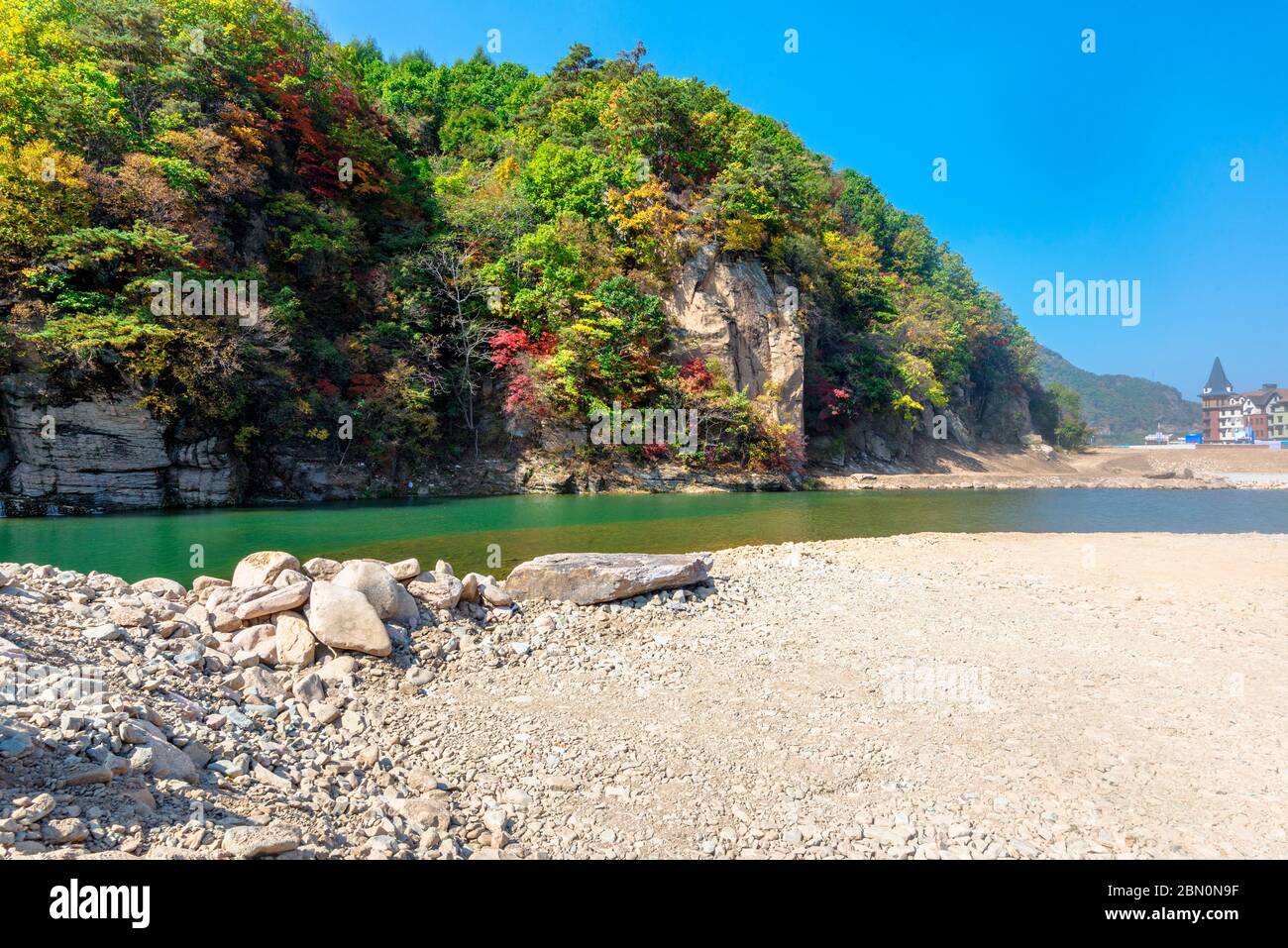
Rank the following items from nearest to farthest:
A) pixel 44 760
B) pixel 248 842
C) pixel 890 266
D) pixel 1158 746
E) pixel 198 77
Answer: pixel 248 842 → pixel 44 760 → pixel 1158 746 → pixel 198 77 → pixel 890 266

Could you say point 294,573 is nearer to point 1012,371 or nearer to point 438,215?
point 438,215

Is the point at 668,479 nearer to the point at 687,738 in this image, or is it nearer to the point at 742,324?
the point at 742,324

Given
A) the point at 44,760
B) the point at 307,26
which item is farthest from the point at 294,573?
the point at 307,26

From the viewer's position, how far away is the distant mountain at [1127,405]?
4572 inches

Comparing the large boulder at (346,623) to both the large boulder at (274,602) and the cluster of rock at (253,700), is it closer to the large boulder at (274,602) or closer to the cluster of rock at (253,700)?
the cluster of rock at (253,700)

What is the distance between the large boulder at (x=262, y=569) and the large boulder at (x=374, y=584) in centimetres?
77

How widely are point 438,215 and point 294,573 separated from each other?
25.2 metres

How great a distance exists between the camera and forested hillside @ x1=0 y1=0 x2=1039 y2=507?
16.9 metres

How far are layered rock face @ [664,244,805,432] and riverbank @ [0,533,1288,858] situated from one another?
70.9 feet

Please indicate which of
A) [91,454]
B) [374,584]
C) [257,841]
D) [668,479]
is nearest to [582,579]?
[374,584]

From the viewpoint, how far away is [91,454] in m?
16.9

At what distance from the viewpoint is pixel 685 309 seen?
27609 millimetres

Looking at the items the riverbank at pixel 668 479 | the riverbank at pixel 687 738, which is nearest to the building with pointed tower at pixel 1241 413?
the riverbank at pixel 668 479

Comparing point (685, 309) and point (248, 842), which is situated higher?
point (685, 309)
